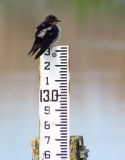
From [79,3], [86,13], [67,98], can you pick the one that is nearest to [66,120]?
[67,98]

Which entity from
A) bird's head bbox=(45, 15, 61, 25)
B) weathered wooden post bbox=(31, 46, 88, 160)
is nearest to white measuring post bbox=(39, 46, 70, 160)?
weathered wooden post bbox=(31, 46, 88, 160)

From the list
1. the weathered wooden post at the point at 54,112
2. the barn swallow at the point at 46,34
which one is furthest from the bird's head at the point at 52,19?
the weathered wooden post at the point at 54,112

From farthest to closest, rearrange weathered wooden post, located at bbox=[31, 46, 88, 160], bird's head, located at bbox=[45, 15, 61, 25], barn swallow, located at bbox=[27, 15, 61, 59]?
1. bird's head, located at bbox=[45, 15, 61, 25]
2. barn swallow, located at bbox=[27, 15, 61, 59]
3. weathered wooden post, located at bbox=[31, 46, 88, 160]

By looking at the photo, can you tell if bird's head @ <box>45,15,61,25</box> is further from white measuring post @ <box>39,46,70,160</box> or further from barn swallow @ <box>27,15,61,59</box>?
white measuring post @ <box>39,46,70,160</box>

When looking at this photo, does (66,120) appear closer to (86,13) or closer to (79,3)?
(79,3)

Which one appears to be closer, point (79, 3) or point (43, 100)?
point (43, 100)

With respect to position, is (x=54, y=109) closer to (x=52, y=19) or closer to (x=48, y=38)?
(x=48, y=38)

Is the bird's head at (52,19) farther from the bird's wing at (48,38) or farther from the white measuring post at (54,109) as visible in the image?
the white measuring post at (54,109)
